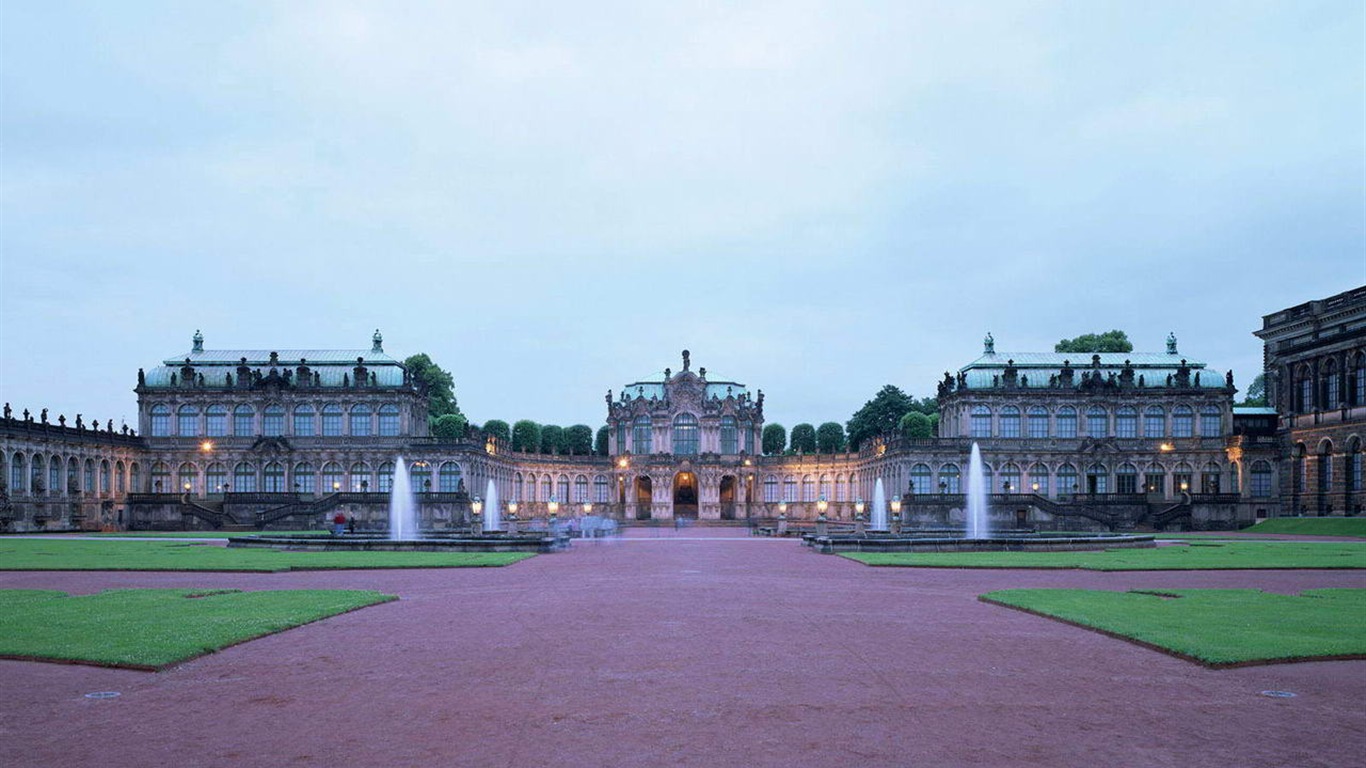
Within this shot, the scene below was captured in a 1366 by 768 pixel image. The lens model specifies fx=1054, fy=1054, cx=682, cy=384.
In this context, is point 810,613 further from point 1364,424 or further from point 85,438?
point 85,438

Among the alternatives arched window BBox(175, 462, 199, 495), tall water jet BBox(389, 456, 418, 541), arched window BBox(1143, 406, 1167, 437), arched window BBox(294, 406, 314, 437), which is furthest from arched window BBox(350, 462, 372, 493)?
arched window BBox(1143, 406, 1167, 437)

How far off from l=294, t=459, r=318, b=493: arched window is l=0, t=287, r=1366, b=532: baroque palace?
0.14m

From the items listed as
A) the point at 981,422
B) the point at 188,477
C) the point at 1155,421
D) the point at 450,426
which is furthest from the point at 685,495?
the point at 188,477

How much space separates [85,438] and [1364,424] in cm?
10295

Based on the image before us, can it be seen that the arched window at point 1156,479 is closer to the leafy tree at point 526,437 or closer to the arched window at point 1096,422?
the arched window at point 1096,422

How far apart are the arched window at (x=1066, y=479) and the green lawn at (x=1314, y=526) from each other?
73.3 ft

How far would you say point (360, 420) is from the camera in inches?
4070

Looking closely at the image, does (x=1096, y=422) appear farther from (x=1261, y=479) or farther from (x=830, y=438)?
(x=830, y=438)

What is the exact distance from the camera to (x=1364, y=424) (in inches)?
3150

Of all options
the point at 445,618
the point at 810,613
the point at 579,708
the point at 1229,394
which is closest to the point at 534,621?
the point at 445,618

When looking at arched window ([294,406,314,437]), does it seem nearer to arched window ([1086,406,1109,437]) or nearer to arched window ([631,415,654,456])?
arched window ([631,415,654,456])

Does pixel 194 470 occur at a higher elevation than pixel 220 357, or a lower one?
lower

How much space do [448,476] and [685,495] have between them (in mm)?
32910

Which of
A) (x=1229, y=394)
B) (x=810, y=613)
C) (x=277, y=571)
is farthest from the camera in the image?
(x=1229, y=394)
